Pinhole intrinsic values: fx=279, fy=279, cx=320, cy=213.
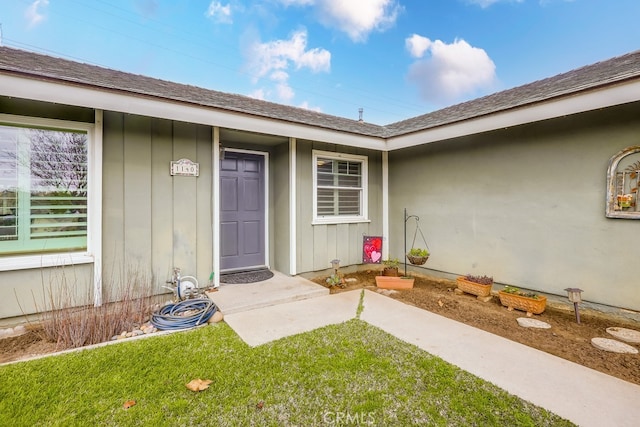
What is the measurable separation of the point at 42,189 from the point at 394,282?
202 inches

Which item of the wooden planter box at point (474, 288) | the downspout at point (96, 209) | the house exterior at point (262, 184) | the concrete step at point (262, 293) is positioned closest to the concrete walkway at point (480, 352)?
the concrete step at point (262, 293)

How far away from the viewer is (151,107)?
339cm

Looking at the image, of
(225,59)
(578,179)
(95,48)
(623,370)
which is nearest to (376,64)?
(225,59)

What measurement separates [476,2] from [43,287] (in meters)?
10.4

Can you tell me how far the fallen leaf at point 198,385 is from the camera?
82.3 inches

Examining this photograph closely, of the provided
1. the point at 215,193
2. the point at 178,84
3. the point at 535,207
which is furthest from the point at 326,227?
the point at 178,84

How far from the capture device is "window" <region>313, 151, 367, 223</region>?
557 cm

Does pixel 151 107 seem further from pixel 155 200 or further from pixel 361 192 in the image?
pixel 361 192

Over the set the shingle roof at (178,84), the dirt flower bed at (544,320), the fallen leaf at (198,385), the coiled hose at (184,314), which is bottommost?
the dirt flower bed at (544,320)

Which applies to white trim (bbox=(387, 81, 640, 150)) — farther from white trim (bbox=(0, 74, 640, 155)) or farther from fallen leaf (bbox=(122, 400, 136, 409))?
fallen leaf (bbox=(122, 400, 136, 409))

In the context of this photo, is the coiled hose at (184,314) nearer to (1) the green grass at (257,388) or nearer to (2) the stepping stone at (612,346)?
(1) the green grass at (257,388)

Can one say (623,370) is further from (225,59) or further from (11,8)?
(225,59)

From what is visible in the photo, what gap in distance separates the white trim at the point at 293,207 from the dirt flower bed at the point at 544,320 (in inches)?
36.0

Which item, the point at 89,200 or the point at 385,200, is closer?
the point at 89,200
